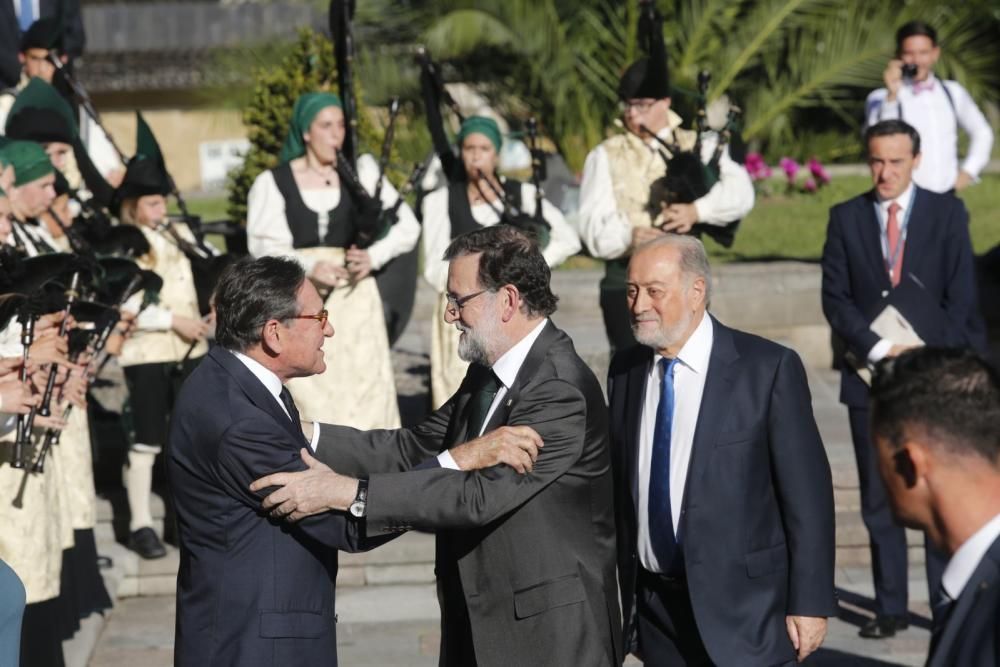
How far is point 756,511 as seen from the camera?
4.67 m

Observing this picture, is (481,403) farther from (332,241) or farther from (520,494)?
(332,241)

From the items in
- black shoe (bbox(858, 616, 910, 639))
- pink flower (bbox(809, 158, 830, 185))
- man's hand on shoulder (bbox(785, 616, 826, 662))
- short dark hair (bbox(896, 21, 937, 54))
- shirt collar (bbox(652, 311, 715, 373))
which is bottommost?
black shoe (bbox(858, 616, 910, 639))

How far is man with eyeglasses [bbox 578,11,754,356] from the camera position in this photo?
23.5 ft

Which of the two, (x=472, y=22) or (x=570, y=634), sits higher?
(x=472, y=22)

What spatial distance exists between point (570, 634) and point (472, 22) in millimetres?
11344

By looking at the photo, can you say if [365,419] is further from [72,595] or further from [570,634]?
[570,634]

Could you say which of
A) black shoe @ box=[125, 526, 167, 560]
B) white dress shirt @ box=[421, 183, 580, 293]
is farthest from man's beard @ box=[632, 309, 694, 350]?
black shoe @ box=[125, 526, 167, 560]

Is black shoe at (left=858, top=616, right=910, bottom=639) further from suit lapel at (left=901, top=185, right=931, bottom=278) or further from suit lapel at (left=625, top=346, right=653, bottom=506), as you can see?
suit lapel at (left=625, top=346, right=653, bottom=506)

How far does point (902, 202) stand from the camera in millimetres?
6844

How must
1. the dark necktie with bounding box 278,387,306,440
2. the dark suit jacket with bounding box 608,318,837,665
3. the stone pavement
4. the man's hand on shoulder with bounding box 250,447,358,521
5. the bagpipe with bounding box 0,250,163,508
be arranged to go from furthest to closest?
1. the stone pavement
2. the bagpipe with bounding box 0,250,163,508
3. the dark suit jacket with bounding box 608,318,837,665
4. the dark necktie with bounding box 278,387,306,440
5. the man's hand on shoulder with bounding box 250,447,358,521

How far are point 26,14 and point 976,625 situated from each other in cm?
842

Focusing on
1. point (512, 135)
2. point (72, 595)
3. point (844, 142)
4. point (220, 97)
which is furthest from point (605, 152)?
point (844, 142)

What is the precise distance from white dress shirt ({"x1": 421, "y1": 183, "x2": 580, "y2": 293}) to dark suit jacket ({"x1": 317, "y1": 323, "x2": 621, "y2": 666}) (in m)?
3.31

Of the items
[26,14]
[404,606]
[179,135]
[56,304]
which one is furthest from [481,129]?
[179,135]
